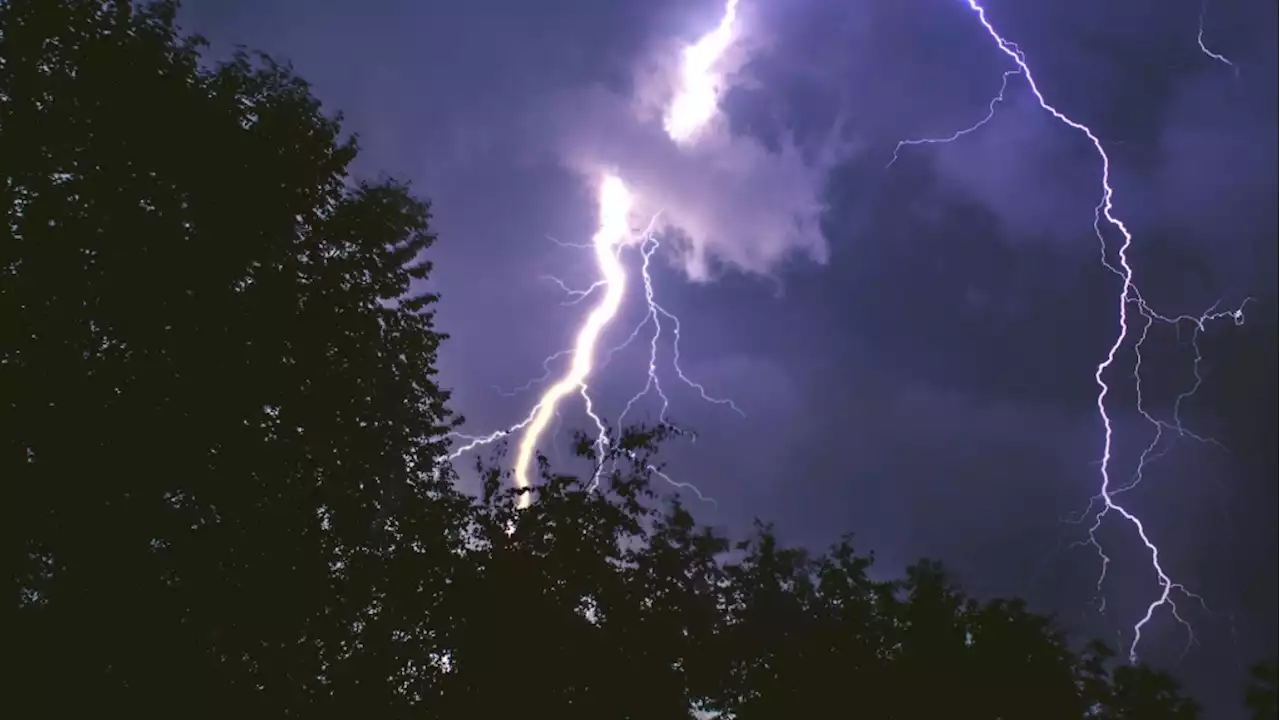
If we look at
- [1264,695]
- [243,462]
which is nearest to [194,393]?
[243,462]

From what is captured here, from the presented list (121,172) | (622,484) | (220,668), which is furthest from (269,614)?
(121,172)

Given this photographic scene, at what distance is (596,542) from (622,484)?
1057 millimetres

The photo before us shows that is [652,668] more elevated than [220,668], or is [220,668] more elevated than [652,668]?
[652,668]

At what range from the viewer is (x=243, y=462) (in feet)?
30.1

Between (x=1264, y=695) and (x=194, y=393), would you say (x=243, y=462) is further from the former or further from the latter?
(x=1264, y=695)

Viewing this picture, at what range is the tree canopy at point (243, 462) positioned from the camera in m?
7.67

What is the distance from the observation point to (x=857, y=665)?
14.7 meters

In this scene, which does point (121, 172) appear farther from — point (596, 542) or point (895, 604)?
point (895, 604)

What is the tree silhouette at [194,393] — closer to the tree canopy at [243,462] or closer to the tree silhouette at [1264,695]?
the tree canopy at [243,462]

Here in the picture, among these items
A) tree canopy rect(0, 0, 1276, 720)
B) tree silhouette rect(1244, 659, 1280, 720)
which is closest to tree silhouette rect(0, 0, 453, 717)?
tree canopy rect(0, 0, 1276, 720)

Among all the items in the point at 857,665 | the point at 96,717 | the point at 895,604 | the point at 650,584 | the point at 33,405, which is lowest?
the point at 96,717

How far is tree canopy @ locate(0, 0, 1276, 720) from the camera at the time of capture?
7668mm

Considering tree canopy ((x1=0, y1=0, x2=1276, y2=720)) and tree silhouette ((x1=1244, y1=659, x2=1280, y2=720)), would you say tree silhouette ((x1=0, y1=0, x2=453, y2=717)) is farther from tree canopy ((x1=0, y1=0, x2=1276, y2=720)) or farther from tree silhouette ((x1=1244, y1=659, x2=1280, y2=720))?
tree silhouette ((x1=1244, y1=659, x2=1280, y2=720))

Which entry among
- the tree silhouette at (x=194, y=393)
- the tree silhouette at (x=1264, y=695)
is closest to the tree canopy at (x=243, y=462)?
the tree silhouette at (x=194, y=393)
